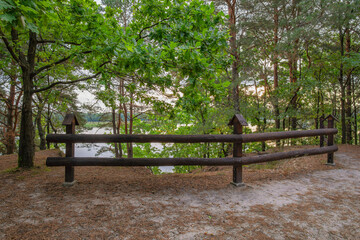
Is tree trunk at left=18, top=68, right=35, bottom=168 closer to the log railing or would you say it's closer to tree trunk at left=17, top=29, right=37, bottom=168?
tree trunk at left=17, top=29, right=37, bottom=168

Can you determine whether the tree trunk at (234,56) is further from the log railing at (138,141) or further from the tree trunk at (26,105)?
the tree trunk at (26,105)

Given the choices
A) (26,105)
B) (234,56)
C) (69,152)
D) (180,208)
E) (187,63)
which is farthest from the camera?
(234,56)

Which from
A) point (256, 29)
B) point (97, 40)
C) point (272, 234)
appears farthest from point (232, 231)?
point (256, 29)

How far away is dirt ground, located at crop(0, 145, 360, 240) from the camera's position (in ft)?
7.39

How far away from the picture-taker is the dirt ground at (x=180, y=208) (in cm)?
225

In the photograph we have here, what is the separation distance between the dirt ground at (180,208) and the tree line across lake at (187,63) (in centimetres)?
194

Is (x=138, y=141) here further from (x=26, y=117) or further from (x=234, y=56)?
(x=234, y=56)

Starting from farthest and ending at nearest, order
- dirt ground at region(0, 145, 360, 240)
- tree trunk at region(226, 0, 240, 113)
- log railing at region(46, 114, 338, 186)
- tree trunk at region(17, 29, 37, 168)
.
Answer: tree trunk at region(226, 0, 240, 113) < tree trunk at region(17, 29, 37, 168) < log railing at region(46, 114, 338, 186) < dirt ground at region(0, 145, 360, 240)

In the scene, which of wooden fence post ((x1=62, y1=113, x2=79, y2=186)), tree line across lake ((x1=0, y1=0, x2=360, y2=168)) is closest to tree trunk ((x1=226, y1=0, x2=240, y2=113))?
tree line across lake ((x1=0, y1=0, x2=360, y2=168))

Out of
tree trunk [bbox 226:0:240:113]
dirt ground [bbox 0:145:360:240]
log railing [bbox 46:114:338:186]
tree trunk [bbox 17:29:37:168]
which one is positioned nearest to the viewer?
dirt ground [bbox 0:145:360:240]

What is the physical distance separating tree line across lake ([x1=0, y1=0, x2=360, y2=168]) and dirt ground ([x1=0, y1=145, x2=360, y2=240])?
1.94m

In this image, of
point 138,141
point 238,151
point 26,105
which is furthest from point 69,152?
point 238,151

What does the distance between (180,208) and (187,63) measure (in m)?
2.45

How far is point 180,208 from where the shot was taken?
2.85 meters
